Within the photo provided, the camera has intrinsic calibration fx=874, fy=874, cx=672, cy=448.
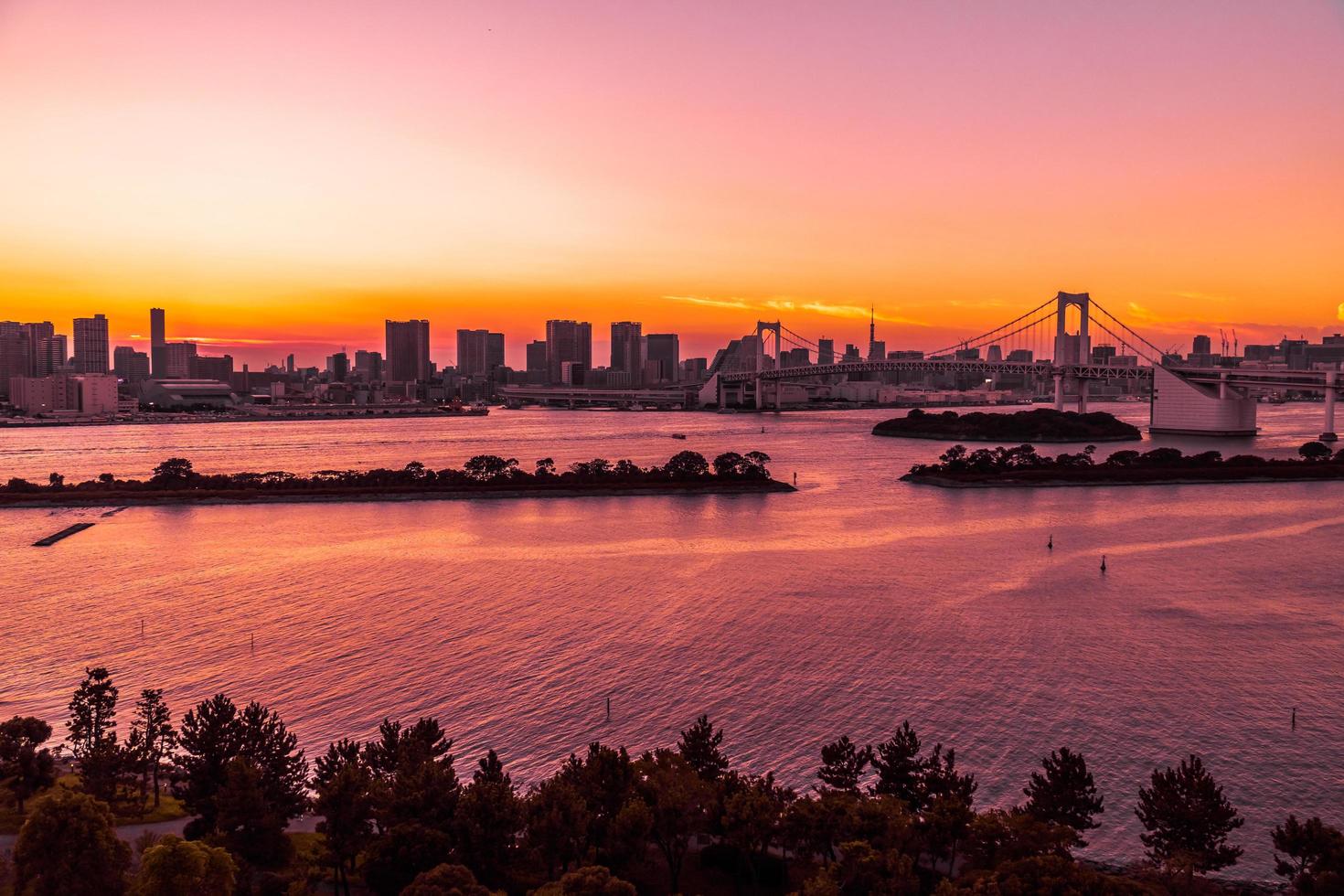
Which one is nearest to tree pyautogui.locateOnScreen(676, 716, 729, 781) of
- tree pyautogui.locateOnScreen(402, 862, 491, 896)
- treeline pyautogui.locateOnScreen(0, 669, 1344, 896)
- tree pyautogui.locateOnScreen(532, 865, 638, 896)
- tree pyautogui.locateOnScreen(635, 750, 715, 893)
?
treeline pyautogui.locateOnScreen(0, 669, 1344, 896)

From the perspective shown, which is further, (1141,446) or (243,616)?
(1141,446)

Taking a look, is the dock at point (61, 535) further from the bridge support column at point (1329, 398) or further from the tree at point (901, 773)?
the bridge support column at point (1329, 398)

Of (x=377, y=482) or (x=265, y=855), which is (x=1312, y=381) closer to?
(x=377, y=482)

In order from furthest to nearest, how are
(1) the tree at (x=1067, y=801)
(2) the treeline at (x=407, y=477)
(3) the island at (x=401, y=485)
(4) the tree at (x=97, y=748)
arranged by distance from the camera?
1. (2) the treeline at (x=407, y=477)
2. (3) the island at (x=401, y=485)
3. (4) the tree at (x=97, y=748)
4. (1) the tree at (x=1067, y=801)

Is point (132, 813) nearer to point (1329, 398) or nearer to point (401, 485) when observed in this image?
point (401, 485)

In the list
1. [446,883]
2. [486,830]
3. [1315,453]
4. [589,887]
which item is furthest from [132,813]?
[1315,453]

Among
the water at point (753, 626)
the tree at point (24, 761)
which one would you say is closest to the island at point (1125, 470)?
the water at point (753, 626)

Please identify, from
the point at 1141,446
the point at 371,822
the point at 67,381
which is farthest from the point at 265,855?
the point at 67,381
